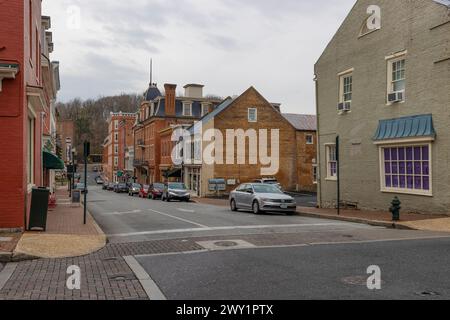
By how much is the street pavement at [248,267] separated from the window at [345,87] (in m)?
9.37

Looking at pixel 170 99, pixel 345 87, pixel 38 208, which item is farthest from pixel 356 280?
pixel 170 99

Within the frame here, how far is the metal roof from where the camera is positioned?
48.9m

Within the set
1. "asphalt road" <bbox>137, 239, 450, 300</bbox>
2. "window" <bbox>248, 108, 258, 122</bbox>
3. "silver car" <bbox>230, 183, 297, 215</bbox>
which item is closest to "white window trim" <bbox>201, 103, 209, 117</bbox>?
"window" <bbox>248, 108, 258, 122</bbox>

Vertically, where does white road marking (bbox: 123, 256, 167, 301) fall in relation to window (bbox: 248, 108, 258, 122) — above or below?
below

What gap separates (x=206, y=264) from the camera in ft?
28.9

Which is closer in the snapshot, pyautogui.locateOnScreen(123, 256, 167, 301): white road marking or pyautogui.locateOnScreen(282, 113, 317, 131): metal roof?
pyautogui.locateOnScreen(123, 256, 167, 301): white road marking

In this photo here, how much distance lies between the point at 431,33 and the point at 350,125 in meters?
5.66

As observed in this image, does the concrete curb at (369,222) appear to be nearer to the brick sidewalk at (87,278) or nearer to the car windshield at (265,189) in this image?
the car windshield at (265,189)

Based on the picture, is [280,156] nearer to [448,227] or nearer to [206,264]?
[448,227]

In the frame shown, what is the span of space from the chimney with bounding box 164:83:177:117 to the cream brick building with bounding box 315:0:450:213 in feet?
126

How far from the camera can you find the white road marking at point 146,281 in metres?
6.66

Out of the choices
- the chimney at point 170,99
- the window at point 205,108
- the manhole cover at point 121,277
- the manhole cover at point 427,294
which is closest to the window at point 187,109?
the chimney at point 170,99

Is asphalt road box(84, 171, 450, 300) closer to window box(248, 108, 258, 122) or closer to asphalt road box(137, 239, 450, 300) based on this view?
asphalt road box(137, 239, 450, 300)

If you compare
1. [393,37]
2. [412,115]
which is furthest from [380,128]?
[393,37]
